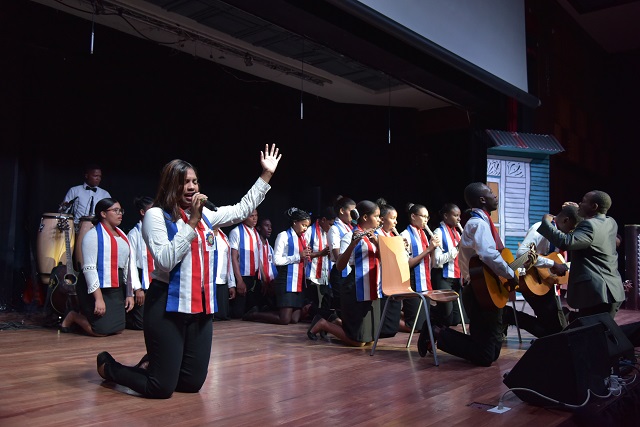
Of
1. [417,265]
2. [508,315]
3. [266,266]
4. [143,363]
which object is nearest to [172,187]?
[143,363]

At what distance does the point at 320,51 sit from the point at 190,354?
5.59 meters

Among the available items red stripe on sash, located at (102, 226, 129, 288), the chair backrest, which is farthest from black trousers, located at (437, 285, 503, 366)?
red stripe on sash, located at (102, 226, 129, 288)

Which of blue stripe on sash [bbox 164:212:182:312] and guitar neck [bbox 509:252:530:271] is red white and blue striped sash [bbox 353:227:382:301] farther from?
blue stripe on sash [bbox 164:212:182:312]

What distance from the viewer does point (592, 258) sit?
412 centimetres

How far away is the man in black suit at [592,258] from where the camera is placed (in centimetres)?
400

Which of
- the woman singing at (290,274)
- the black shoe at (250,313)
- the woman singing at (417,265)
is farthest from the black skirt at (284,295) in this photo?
the woman singing at (417,265)

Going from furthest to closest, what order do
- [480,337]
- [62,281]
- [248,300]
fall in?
1. [248,300]
2. [62,281]
3. [480,337]

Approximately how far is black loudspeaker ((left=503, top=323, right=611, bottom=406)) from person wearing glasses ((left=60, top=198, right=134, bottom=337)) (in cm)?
356

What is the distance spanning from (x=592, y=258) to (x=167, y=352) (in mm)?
3035

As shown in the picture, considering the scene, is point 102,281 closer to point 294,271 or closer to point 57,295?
point 57,295

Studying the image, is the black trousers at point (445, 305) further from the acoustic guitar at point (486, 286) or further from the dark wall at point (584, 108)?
the dark wall at point (584, 108)

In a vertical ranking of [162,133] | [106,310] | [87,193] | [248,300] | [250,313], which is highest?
[162,133]

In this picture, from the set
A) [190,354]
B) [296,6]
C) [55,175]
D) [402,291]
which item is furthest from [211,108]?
[190,354]

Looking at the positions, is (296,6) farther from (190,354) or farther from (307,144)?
(307,144)
